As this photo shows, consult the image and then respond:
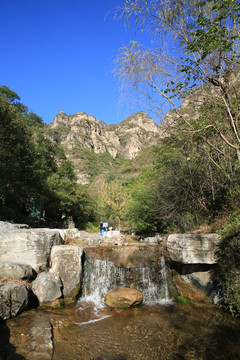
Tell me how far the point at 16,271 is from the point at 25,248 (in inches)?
33.8

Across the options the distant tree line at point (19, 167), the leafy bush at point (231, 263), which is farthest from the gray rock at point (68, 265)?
the distant tree line at point (19, 167)

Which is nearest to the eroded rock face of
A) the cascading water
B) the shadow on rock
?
the cascading water

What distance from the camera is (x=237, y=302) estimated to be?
536 cm

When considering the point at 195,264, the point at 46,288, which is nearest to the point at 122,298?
the point at 46,288

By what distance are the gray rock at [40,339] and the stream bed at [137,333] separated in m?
0.12

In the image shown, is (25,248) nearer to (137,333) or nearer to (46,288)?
(46,288)

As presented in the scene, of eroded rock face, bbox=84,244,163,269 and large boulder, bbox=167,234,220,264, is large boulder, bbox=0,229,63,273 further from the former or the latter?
large boulder, bbox=167,234,220,264

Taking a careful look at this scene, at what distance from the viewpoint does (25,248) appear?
6.94 m

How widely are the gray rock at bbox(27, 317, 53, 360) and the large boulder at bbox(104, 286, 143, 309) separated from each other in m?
2.08

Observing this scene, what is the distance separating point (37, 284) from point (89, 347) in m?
2.47

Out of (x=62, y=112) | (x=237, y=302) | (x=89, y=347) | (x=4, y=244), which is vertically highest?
(x=62, y=112)

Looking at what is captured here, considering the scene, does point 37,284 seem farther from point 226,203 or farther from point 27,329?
point 226,203

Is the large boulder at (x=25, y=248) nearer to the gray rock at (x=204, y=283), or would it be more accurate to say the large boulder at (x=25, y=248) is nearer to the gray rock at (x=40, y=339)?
the gray rock at (x=40, y=339)

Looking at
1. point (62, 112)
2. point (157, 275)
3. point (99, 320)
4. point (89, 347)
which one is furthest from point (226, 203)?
point (62, 112)
